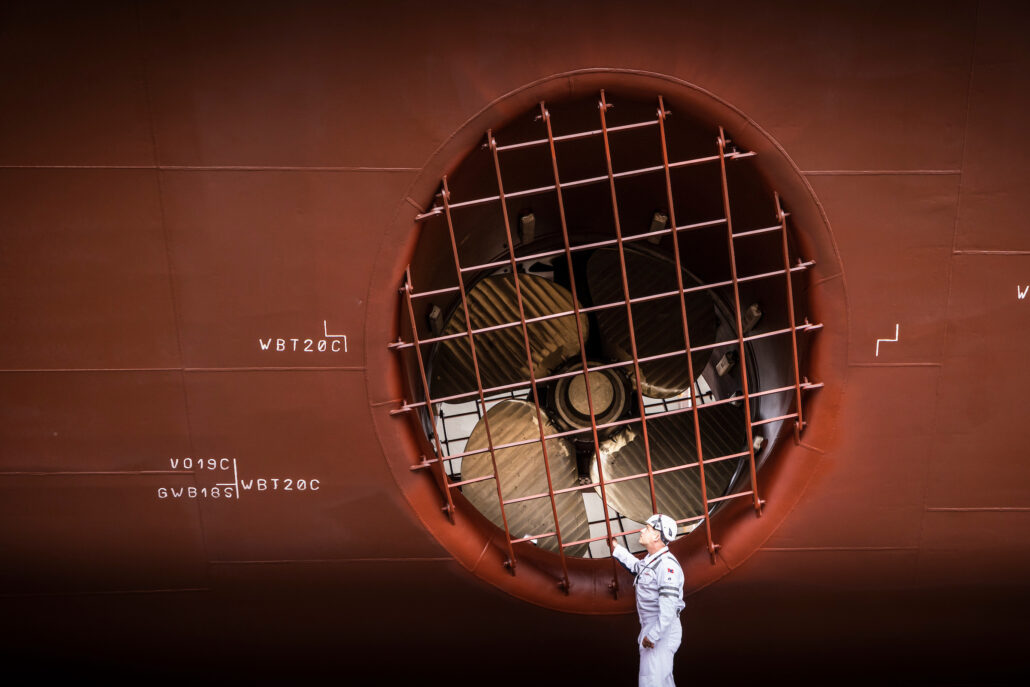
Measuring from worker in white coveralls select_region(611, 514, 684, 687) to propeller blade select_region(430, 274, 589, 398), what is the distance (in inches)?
55.7

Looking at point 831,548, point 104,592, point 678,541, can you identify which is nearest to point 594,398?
point 678,541

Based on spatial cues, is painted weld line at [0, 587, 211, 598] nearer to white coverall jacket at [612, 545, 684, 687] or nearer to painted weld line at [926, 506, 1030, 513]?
white coverall jacket at [612, 545, 684, 687]

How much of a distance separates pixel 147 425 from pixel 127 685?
1252mm

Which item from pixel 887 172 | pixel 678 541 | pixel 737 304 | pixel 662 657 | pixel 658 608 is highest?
pixel 887 172

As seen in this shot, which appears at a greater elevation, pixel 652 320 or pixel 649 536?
pixel 652 320

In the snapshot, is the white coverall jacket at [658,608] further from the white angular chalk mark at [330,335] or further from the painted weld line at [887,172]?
the painted weld line at [887,172]

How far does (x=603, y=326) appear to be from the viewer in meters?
4.13

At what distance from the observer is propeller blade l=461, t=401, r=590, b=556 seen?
3631 mm

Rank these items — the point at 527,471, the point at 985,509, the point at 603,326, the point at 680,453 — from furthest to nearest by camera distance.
→ the point at 603,326
the point at 680,453
the point at 527,471
the point at 985,509

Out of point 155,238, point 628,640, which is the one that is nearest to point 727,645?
point 628,640

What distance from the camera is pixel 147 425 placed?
9.71 ft

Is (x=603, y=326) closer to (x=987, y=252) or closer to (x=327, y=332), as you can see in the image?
(x=327, y=332)

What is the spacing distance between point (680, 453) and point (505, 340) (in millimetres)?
1115

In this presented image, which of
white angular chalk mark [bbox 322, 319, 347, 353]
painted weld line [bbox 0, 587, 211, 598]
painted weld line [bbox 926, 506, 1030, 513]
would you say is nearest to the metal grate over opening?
white angular chalk mark [bbox 322, 319, 347, 353]
